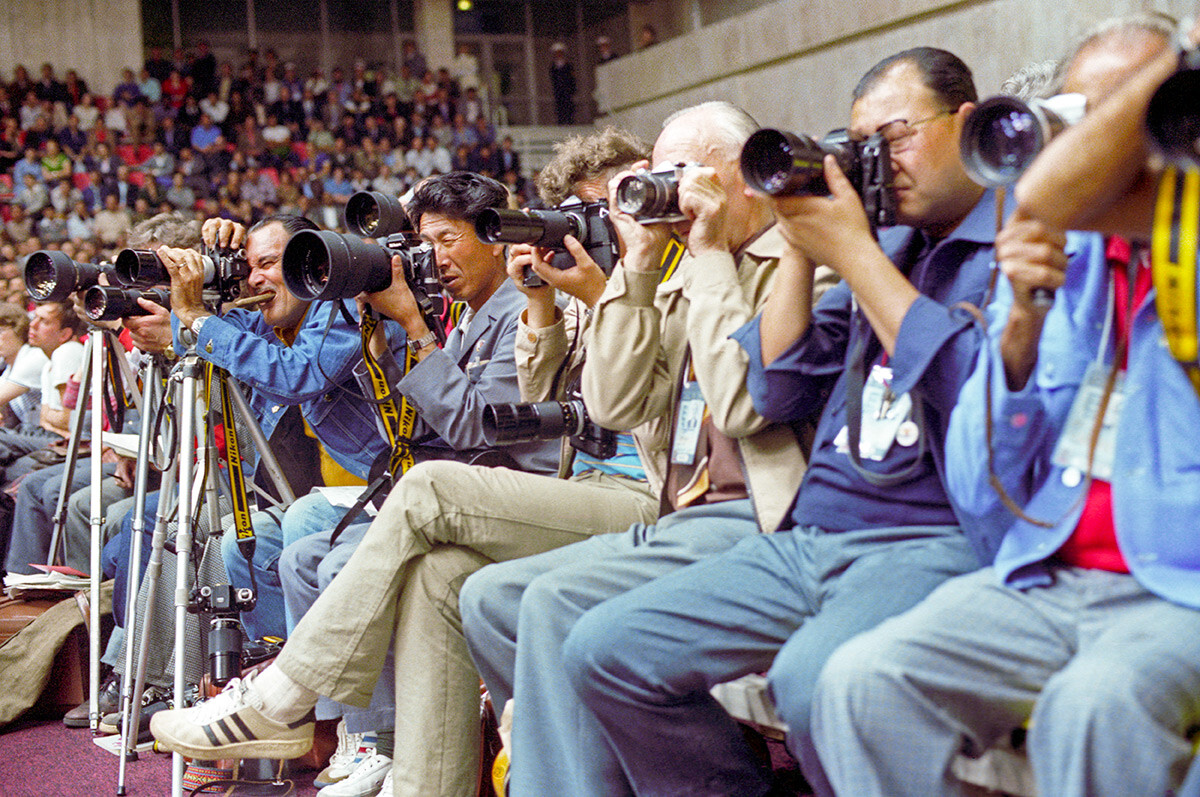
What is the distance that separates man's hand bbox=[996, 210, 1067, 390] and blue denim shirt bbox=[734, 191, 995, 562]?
0.11 metres

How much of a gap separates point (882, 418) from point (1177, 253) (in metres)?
0.47

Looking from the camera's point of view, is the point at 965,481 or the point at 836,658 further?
the point at 965,481

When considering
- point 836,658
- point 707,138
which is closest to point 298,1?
point 707,138

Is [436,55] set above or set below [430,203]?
above

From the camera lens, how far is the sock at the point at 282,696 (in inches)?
74.1

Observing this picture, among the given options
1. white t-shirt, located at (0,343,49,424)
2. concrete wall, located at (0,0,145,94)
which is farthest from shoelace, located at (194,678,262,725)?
concrete wall, located at (0,0,145,94)

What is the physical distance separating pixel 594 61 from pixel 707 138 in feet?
43.9

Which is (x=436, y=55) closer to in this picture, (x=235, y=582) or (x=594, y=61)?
(x=594, y=61)

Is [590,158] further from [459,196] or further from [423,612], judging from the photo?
[423,612]

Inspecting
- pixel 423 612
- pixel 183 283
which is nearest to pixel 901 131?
pixel 423 612

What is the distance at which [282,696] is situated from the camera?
189cm

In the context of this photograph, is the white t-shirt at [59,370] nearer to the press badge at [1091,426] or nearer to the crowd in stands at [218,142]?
the press badge at [1091,426]

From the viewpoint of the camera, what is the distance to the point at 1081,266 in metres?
1.22

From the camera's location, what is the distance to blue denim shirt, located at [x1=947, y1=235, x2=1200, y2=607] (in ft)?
3.53
